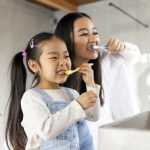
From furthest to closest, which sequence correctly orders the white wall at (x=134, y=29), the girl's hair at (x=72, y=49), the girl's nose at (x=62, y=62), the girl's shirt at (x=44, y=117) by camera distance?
1. the white wall at (x=134, y=29)
2. the girl's hair at (x=72, y=49)
3. the girl's nose at (x=62, y=62)
4. the girl's shirt at (x=44, y=117)

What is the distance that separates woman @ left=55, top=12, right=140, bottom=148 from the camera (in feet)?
2.72

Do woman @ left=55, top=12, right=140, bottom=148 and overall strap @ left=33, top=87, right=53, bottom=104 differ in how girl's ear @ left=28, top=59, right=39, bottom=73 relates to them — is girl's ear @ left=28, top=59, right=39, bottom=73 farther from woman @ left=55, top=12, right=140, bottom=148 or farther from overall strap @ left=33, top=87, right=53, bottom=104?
woman @ left=55, top=12, right=140, bottom=148

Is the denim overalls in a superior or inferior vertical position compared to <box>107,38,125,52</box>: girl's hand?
inferior

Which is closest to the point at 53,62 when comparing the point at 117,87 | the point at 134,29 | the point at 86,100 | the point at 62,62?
the point at 62,62

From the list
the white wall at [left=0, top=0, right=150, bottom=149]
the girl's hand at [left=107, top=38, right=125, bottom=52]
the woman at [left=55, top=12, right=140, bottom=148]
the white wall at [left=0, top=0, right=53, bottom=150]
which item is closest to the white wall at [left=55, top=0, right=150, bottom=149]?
the white wall at [left=0, top=0, right=150, bottom=149]

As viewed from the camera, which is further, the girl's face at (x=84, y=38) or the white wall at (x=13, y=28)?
the white wall at (x=13, y=28)

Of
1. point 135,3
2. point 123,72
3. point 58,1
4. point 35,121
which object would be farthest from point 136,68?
point 35,121

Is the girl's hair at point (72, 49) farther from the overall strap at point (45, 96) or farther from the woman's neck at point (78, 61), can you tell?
the overall strap at point (45, 96)

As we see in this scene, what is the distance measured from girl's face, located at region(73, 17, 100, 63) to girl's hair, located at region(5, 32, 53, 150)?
0.18 meters

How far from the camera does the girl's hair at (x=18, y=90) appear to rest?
A: 0.66 metres

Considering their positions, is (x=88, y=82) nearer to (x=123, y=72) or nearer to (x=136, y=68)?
(x=123, y=72)

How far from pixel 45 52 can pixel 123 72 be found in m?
0.38

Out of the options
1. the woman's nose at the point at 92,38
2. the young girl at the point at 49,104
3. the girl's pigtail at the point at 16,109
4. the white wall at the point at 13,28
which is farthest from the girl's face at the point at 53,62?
the white wall at the point at 13,28

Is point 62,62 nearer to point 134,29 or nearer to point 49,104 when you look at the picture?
point 49,104
